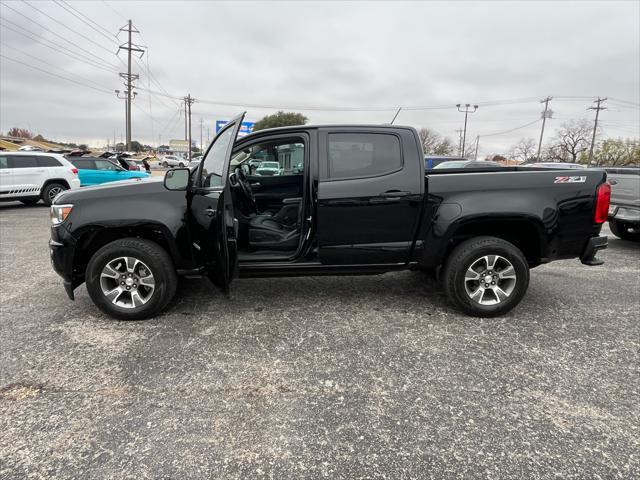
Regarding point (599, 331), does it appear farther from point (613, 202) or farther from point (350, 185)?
point (613, 202)

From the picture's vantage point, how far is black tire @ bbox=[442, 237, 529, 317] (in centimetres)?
368

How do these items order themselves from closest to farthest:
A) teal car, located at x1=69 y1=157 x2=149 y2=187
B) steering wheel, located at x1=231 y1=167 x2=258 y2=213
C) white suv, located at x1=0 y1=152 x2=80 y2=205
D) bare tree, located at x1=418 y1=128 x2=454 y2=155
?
1. steering wheel, located at x1=231 y1=167 x2=258 y2=213
2. white suv, located at x1=0 y1=152 x2=80 y2=205
3. teal car, located at x1=69 y1=157 x2=149 y2=187
4. bare tree, located at x1=418 y1=128 x2=454 y2=155

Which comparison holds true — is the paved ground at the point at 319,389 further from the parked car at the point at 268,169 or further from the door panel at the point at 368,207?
the parked car at the point at 268,169

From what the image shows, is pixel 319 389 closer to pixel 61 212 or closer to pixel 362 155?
pixel 362 155

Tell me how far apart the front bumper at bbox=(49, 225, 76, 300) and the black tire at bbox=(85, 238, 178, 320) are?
0.20 meters

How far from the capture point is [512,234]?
13.0 ft

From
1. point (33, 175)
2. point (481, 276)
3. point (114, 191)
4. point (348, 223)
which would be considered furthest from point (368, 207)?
point (33, 175)

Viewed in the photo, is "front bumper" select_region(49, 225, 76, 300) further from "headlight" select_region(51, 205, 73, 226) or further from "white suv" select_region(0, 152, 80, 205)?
"white suv" select_region(0, 152, 80, 205)

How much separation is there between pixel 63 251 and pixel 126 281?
23.2 inches

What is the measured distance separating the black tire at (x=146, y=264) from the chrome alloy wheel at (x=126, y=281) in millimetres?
31

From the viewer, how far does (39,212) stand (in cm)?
1102

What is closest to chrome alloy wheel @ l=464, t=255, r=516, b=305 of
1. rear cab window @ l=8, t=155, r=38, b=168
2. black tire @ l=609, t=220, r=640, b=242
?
black tire @ l=609, t=220, r=640, b=242

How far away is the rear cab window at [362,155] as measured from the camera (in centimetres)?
368

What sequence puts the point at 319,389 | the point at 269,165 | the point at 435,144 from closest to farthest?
the point at 319,389 → the point at 269,165 → the point at 435,144
